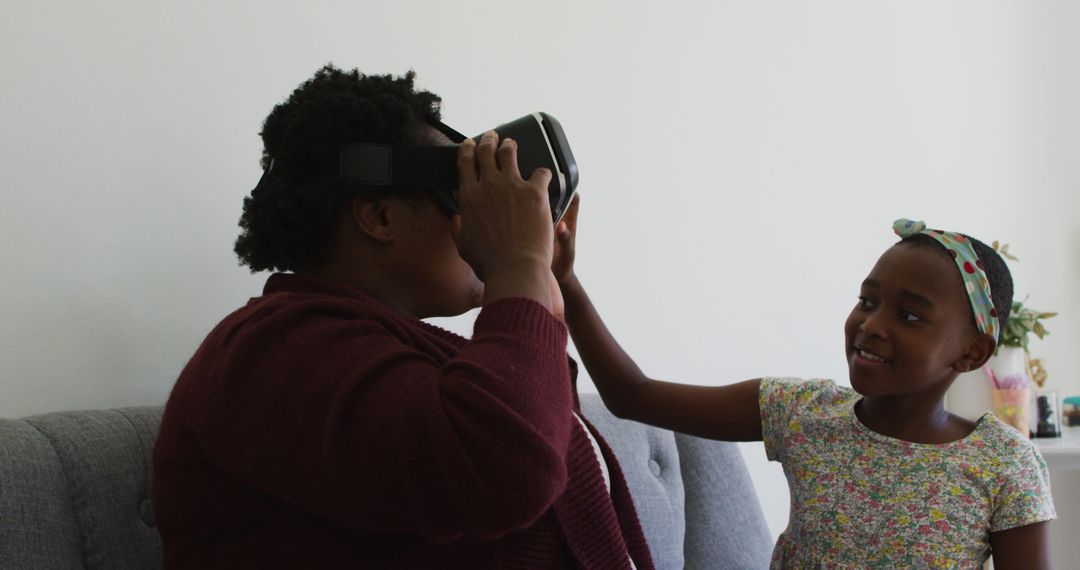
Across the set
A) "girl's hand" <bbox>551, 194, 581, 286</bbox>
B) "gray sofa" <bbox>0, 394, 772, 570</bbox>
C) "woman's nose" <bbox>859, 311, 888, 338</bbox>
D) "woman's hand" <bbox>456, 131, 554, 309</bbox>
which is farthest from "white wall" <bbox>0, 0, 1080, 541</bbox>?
"woman's nose" <bbox>859, 311, 888, 338</bbox>

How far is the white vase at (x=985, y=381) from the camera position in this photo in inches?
94.0

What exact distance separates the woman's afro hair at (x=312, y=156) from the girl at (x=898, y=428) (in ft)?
0.91

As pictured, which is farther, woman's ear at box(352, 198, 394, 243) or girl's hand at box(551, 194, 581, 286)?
girl's hand at box(551, 194, 581, 286)

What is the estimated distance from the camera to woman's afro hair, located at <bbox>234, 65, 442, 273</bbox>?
3.11 ft

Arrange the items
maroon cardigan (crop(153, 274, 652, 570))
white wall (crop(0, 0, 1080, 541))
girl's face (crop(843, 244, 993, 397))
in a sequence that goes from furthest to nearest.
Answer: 1. girl's face (crop(843, 244, 993, 397))
2. white wall (crop(0, 0, 1080, 541))
3. maroon cardigan (crop(153, 274, 652, 570))

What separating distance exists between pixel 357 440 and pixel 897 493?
2.45 ft

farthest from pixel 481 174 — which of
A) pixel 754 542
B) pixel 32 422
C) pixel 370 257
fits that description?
pixel 754 542

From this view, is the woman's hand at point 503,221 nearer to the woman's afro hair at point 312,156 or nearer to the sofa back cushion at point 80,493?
the woman's afro hair at point 312,156

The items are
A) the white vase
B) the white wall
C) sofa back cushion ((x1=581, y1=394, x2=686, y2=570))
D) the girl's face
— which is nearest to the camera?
the white wall

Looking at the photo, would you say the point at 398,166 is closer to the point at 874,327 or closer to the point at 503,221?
the point at 503,221

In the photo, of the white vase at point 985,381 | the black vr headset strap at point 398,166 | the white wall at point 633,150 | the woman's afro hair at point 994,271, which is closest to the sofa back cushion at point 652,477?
the white wall at point 633,150

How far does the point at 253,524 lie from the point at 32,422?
0.29 metres

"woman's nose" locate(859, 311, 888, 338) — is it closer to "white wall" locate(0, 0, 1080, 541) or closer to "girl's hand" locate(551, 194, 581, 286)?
"girl's hand" locate(551, 194, 581, 286)

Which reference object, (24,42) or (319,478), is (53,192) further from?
(319,478)
